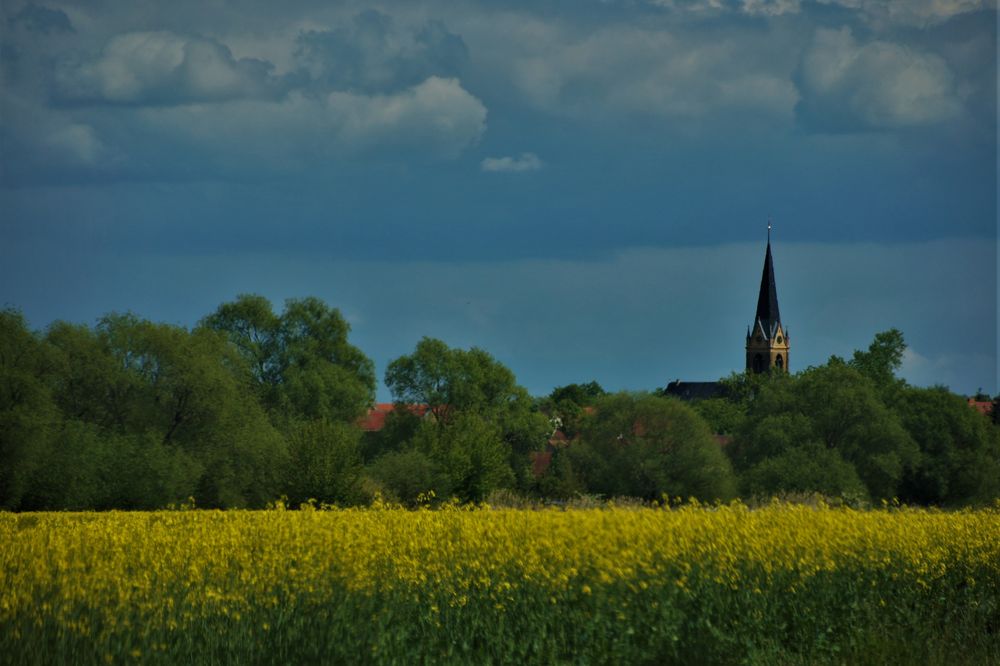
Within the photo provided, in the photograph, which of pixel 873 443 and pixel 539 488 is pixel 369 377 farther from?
pixel 873 443

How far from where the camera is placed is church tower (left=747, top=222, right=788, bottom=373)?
176750mm

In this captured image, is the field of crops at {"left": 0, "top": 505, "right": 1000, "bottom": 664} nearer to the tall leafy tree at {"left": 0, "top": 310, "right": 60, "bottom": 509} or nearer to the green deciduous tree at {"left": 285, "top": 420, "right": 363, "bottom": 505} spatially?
the tall leafy tree at {"left": 0, "top": 310, "right": 60, "bottom": 509}

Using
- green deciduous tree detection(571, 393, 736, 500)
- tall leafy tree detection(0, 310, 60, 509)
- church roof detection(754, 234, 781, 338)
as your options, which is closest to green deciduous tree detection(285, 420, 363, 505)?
tall leafy tree detection(0, 310, 60, 509)

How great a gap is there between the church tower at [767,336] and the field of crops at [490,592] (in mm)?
161116

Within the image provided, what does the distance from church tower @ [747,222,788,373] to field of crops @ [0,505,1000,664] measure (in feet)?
529

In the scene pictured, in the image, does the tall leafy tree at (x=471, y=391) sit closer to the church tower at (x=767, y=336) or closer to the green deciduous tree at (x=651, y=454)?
the green deciduous tree at (x=651, y=454)

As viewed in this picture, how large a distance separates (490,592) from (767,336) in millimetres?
171586

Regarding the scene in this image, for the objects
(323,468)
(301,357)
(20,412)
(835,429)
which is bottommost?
(323,468)

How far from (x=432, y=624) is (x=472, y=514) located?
11.0ft

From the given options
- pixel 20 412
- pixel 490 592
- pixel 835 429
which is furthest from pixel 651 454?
pixel 490 592

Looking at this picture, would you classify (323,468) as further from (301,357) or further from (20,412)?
(301,357)

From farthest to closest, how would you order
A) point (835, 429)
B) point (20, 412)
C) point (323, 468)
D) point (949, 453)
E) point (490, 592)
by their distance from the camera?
point (949, 453) → point (835, 429) → point (323, 468) → point (20, 412) → point (490, 592)

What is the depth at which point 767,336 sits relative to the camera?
18088 cm

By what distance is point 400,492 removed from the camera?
63.8 m
